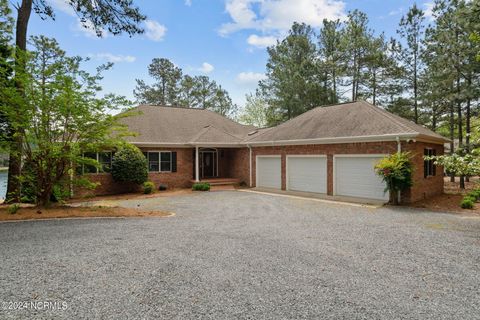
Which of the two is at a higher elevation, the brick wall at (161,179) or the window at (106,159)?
the window at (106,159)

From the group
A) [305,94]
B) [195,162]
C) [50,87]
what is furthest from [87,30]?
[305,94]

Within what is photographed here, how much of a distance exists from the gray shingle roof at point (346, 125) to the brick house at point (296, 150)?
0.14 ft

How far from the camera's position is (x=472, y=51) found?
1576 centimetres

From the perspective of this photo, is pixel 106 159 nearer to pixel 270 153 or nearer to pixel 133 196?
pixel 133 196

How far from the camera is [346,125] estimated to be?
45.3ft

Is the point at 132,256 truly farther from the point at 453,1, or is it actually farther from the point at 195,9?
the point at 453,1

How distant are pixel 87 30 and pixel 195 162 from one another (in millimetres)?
9078

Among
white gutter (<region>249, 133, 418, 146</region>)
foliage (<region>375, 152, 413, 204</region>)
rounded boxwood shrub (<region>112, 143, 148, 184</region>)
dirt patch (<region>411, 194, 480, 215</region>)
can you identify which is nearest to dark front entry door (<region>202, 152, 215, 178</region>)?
white gutter (<region>249, 133, 418, 146</region>)

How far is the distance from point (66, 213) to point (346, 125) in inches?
471

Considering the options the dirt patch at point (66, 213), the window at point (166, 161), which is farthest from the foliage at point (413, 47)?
the dirt patch at point (66, 213)

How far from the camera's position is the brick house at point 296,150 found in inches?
478

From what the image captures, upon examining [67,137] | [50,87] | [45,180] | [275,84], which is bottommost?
[45,180]

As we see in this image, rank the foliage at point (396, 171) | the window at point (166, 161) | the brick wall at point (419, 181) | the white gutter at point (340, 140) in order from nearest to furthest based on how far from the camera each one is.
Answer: the foliage at point (396, 171) → the white gutter at point (340, 140) → the brick wall at point (419, 181) → the window at point (166, 161)

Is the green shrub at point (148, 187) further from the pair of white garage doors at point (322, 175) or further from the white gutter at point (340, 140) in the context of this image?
the white gutter at point (340, 140)
